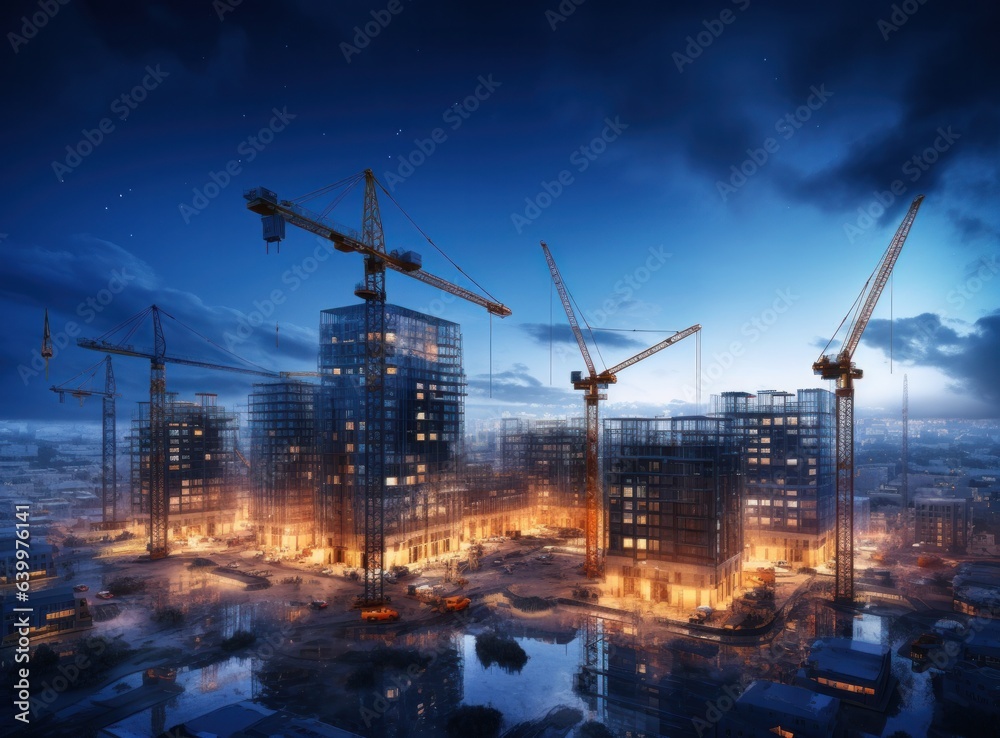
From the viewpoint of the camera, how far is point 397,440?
7031 centimetres

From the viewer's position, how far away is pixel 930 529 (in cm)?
8462

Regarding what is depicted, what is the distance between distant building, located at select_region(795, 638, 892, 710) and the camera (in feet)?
115

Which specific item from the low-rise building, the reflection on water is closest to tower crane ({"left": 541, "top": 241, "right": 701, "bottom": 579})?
the reflection on water

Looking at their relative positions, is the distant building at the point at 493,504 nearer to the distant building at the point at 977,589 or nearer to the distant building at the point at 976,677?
the distant building at the point at 977,589

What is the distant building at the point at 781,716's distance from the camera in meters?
29.8

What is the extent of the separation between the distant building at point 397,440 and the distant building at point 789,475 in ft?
129

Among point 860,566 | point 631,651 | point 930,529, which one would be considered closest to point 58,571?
point 631,651

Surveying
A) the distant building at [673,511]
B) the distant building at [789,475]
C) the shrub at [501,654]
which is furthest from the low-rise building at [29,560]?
the distant building at [789,475]

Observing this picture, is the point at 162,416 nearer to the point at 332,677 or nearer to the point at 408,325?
the point at 408,325

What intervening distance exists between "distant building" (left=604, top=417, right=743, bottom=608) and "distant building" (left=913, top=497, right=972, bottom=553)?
46.3 metres

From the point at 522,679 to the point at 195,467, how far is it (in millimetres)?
76235

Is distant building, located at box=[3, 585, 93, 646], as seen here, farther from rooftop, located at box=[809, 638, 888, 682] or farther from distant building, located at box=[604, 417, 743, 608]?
rooftop, located at box=[809, 638, 888, 682]

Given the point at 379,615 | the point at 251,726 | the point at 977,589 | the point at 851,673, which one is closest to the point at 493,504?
the point at 379,615

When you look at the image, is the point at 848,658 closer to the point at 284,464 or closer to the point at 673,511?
the point at 673,511
